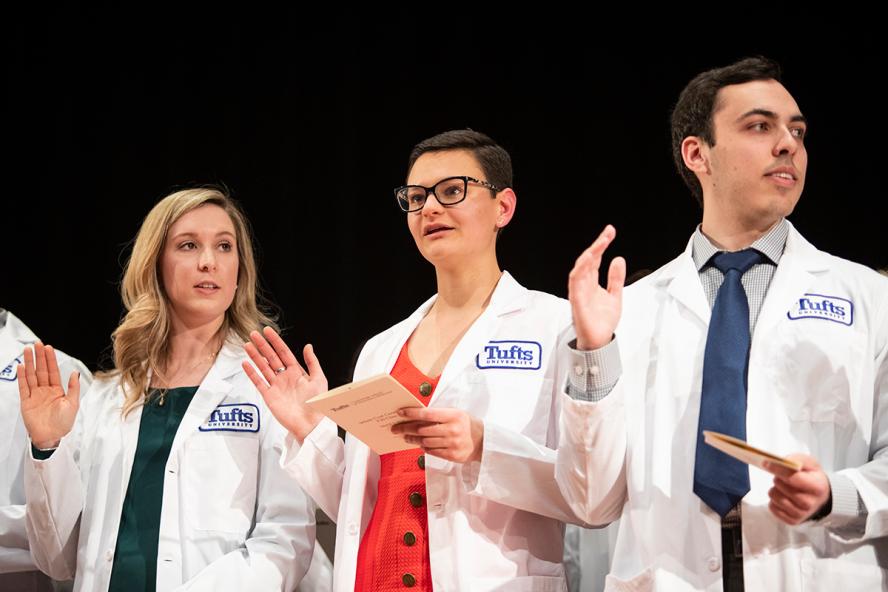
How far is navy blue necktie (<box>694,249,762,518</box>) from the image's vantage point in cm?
214

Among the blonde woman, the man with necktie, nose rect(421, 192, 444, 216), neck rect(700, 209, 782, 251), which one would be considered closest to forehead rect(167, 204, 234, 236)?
the blonde woman

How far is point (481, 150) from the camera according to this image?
121 inches

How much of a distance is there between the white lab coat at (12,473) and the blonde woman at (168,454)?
0.22 meters

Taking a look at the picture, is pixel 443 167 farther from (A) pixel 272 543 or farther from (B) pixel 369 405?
(A) pixel 272 543

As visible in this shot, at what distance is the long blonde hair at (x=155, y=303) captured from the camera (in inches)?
130

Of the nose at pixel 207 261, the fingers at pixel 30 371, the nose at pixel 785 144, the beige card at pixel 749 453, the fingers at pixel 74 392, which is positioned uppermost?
the nose at pixel 785 144

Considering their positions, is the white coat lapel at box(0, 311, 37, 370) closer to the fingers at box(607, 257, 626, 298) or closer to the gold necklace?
the gold necklace

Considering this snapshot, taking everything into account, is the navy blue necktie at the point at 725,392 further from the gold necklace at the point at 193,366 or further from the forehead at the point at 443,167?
the gold necklace at the point at 193,366

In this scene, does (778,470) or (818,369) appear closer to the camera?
(778,470)

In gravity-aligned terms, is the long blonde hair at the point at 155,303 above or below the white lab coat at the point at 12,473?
above

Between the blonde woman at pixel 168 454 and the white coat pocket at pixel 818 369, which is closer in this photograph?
the white coat pocket at pixel 818 369

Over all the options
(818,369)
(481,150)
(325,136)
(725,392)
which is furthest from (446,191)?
(325,136)

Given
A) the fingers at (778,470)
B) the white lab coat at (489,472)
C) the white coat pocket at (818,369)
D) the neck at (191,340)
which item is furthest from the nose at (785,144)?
the neck at (191,340)

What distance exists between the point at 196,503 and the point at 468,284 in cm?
106
